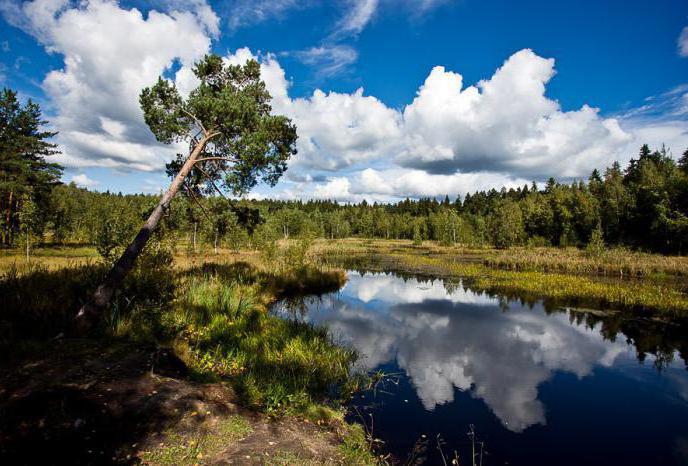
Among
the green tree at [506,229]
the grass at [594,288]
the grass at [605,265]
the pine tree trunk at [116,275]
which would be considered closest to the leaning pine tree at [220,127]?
the pine tree trunk at [116,275]

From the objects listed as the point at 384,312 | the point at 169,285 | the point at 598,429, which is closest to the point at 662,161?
the point at 384,312

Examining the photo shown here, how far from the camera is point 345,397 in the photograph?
30.6 ft

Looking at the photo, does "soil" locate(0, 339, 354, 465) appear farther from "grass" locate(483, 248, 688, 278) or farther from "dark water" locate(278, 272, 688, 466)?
"grass" locate(483, 248, 688, 278)

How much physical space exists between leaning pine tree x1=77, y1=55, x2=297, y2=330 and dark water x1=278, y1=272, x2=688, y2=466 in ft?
27.4

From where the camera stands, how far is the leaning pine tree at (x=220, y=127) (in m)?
13.2

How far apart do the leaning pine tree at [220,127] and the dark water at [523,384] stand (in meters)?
8.34

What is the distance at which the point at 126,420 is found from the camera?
5.32 meters

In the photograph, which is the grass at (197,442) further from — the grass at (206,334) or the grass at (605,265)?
the grass at (605,265)

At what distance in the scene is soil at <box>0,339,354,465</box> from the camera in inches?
181

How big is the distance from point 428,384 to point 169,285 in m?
11.5

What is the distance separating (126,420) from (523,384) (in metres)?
11.0

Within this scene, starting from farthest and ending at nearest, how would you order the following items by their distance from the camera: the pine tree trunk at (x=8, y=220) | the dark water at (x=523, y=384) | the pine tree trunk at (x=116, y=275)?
the pine tree trunk at (x=8, y=220), the pine tree trunk at (x=116, y=275), the dark water at (x=523, y=384)

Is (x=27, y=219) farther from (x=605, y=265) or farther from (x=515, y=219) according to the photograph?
(x=515, y=219)

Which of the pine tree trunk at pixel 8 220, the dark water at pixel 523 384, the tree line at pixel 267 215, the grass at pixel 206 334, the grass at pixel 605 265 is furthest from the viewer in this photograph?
the pine tree trunk at pixel 8 220
